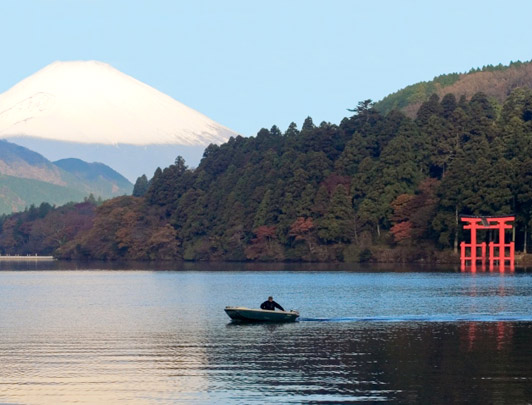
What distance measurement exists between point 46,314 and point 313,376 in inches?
958

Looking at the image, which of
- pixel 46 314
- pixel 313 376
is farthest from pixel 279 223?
pixel 313 376

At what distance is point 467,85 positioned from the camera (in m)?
184

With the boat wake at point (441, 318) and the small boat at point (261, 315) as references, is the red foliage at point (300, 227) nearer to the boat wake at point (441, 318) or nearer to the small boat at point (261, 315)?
the boat wake at point (441, 318)

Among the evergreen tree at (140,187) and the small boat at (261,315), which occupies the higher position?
the evergreen tree at (140,187)

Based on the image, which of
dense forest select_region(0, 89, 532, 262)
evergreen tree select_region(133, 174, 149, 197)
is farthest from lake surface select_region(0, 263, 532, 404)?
evergreen tree select_region(133, 174, 149, 197)

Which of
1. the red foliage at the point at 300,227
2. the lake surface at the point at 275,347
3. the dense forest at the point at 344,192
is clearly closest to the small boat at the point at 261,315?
the lake surface at the point at 275,347

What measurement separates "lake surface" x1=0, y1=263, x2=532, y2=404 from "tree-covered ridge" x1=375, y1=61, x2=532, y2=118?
112 m

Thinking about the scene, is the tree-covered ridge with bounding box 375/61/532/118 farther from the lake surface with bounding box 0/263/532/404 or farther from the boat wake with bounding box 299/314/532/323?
the boat wake with bounding box 299/314/532/323

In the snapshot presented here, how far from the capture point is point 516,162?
9600cm

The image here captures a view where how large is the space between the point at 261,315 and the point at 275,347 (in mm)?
7987

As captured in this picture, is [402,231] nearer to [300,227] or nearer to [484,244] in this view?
[484,244]

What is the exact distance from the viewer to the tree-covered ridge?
17488 centimetres

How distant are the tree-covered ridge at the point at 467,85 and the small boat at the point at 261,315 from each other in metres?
124

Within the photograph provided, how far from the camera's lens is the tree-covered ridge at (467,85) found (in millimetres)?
174875
